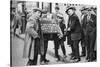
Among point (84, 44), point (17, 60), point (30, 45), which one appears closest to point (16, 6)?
point (30, 45)

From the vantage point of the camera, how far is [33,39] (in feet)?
6.21

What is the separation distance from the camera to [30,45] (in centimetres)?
188

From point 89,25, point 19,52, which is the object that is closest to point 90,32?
point 89,25

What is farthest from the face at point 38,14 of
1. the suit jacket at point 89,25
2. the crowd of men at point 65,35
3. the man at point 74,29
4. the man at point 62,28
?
the suit jacket at point 89,25

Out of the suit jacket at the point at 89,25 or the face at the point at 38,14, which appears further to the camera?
the suit jacket at the point at 89,25

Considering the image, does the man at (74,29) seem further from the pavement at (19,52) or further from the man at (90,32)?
the pavement at (19,52)

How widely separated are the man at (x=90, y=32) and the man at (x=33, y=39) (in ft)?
2.12

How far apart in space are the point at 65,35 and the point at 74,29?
0.15 metres

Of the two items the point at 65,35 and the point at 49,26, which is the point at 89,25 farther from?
the point at 49,26

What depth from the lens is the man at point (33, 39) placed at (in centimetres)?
187

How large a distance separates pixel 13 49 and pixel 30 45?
218mm

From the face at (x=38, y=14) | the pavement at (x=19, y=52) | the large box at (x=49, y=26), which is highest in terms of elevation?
the face at (x=38, y=14)

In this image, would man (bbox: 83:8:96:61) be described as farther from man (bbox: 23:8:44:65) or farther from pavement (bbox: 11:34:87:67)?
man (bbox: 23:8:44:65)
